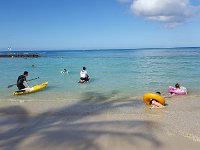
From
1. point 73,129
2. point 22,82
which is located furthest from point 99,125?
point 22,82

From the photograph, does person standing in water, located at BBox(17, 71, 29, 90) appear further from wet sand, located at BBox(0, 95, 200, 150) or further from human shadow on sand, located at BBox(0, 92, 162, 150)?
human shadow on sand, located at BBox(0, 92, 162, 150)

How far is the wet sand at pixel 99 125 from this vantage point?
7.95m

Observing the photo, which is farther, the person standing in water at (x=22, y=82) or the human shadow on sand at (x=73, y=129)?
the person standing in water at (x=22, y=82)

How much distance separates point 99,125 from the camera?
32.6 feet

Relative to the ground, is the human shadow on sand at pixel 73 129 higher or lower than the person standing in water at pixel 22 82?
lower

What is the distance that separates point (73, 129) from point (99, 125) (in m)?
0.99

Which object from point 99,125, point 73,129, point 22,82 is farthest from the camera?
point 22,82

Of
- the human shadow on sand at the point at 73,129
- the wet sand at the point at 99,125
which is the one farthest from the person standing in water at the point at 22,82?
the human shadow on sand at the point at 73,129

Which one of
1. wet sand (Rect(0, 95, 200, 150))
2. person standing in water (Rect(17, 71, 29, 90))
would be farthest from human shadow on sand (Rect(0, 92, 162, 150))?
person standing in water (Rect(17, 71, 29, 90))

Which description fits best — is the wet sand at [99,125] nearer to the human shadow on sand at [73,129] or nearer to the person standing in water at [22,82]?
the human shadow on sand at [73,129]

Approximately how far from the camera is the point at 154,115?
446 inches

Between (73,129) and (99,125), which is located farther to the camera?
(99,125)

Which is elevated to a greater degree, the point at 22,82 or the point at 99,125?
the point at 22,82

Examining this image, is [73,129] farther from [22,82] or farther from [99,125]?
[22,82]
